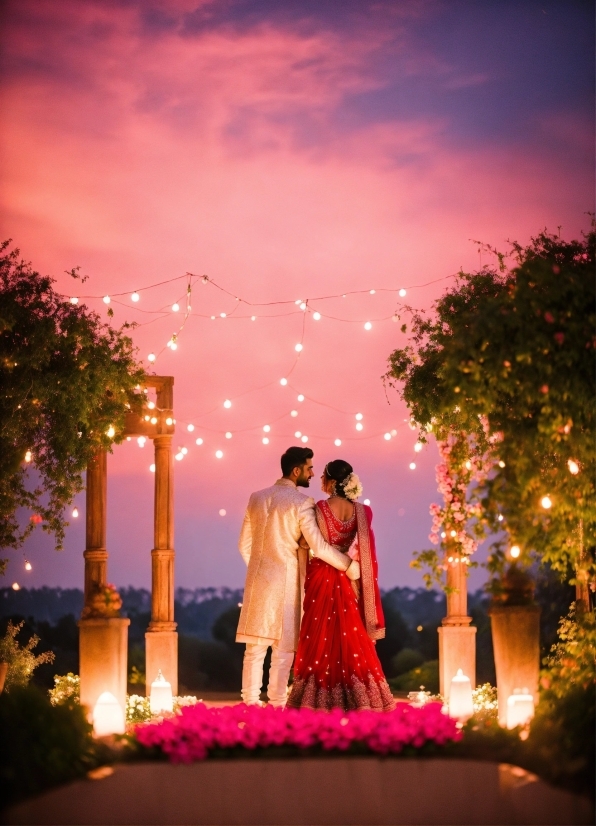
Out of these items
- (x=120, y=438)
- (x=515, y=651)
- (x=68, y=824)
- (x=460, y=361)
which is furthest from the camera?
(x=120, y=438)

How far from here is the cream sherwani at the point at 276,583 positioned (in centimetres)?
823

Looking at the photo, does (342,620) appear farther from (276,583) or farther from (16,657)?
(16,657)

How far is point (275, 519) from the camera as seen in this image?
834cm

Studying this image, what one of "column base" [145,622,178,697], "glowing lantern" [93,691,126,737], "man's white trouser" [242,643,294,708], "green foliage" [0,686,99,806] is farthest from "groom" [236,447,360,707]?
"green foliage" [0,686,99,806]

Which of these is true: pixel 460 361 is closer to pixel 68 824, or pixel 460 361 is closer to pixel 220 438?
pixel 68 824

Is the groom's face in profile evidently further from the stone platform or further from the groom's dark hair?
the stone platform

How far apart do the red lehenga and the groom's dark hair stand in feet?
1.22

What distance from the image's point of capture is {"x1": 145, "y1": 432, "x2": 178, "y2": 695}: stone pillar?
1044cm

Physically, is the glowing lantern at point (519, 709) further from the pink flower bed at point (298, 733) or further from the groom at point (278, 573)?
the groom at point (278, 573)

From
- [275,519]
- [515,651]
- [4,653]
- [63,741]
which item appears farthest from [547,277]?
[4,653]

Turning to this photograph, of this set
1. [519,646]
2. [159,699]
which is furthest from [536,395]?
[159,699]

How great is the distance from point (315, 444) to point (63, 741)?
6084mm

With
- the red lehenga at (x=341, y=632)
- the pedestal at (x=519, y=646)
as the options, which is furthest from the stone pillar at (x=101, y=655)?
the pedestal at (x=519, y=646)

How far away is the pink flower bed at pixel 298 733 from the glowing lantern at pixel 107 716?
0.86m
